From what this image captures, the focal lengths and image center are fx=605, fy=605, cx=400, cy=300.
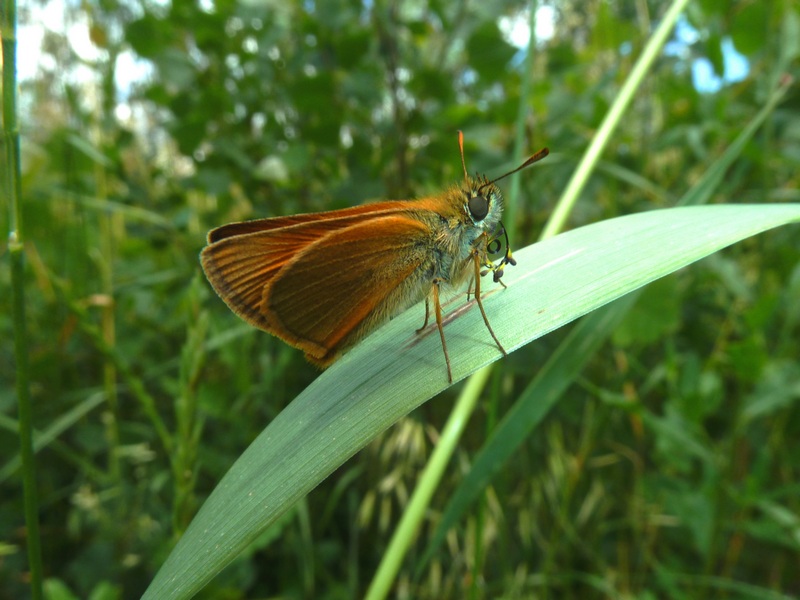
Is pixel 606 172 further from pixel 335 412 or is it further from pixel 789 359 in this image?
pixel 335 412

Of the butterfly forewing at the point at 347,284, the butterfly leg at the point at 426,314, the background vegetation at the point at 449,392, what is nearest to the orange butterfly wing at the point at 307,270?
the butterfly forewing at the point at 347,284

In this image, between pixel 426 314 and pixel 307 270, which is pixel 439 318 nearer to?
pixel 426 314

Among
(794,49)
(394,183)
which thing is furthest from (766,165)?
(394,183)

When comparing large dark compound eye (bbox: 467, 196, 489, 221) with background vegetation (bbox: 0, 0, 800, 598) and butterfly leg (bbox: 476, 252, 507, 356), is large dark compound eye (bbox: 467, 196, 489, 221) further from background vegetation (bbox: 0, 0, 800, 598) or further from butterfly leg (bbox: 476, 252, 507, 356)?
background vegetation (bbox: 0, 0, 800, 598)

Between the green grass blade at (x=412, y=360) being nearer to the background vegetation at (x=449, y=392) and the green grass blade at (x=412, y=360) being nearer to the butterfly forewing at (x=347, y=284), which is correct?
the butterfly forewing at (x=347, y=284)

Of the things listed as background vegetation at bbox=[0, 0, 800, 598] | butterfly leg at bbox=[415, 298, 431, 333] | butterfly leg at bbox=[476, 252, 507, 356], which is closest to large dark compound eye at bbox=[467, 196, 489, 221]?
butterfly leg at bbox=[476, 252, 507, 356]
